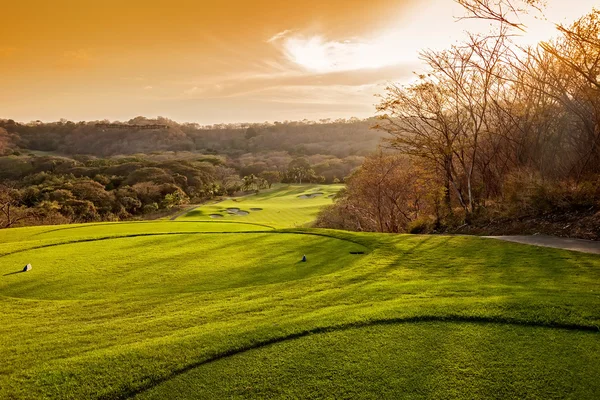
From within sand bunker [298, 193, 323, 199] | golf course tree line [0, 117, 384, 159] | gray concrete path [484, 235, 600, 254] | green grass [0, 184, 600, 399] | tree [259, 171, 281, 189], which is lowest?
sand bunker [298, 193, 323, 199]

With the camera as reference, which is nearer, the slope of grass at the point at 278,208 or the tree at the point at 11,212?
the tree at the point at 11,212

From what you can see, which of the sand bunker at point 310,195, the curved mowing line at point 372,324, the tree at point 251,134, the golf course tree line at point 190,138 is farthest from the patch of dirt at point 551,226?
the tree at point 251,134

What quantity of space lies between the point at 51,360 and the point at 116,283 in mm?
3574

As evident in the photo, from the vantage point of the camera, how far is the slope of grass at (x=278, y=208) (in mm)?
38812

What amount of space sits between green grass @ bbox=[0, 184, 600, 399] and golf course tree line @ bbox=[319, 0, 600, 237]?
190 inches

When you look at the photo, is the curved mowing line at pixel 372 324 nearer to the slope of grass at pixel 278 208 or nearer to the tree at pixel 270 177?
the slope of grass at pixel 278 208

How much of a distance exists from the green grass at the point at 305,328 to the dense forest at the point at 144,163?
13.3 meters

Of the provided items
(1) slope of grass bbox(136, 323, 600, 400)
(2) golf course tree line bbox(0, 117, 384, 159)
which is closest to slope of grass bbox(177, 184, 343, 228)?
(1) slope of grass bbox(136, 323, 600, 400)

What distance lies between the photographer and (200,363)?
3.62 m

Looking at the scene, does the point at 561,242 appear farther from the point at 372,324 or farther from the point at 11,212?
the point at 11,212

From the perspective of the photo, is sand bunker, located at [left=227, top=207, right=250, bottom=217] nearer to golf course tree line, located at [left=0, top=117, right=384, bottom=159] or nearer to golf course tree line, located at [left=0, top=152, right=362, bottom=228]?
golf course tree line, located at [left=0, top=152, right=362, bottom=228]

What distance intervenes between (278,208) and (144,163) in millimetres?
30005

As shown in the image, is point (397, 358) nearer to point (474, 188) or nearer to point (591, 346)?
point (591, 346)

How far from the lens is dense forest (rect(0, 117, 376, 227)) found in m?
38.5
